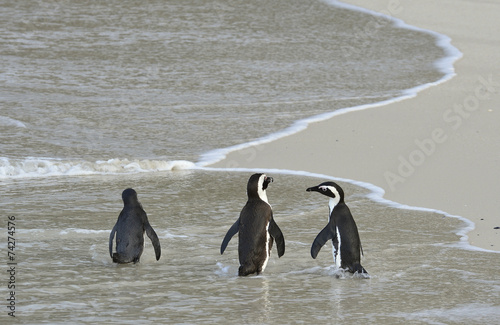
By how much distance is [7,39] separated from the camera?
13641 millimetres

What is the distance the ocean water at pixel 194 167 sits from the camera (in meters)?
4.23

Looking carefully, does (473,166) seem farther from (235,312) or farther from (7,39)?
(7,39)

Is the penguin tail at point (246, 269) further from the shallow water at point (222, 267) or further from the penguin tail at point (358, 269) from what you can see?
the penguin tail at point (358, 269)

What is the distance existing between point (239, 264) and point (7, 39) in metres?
9.79

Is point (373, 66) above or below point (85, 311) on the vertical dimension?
above

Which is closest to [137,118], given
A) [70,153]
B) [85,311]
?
[70,153]

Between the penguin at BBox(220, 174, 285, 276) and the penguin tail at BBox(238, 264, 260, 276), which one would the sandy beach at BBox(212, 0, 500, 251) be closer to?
the penguin at BBox(220, 174, 285, 276)

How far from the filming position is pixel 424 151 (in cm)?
780

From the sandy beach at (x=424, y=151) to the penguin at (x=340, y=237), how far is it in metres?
0.91

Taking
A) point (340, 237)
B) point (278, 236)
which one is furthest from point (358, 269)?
point (278, 236)

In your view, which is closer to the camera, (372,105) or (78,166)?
(78,166)

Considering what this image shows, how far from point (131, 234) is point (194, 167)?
8.57 feet

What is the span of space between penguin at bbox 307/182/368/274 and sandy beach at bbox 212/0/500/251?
0.91 metres

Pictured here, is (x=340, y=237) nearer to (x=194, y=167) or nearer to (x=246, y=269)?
(x=246, y=269)
